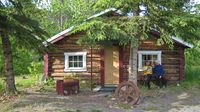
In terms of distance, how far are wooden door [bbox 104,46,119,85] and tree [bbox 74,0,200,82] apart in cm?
509

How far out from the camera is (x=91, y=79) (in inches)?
Result: 862

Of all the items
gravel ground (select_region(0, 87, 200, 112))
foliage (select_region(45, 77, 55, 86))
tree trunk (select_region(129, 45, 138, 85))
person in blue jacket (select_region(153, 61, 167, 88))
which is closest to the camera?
gravel ground (select_region(0, 87, 200, 112))

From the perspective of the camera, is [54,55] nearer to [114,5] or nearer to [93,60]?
[93,60]

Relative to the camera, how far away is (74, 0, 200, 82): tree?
16141 millimetres

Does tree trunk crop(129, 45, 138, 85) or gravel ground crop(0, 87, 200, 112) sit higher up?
tree trunk crop(129, 45, 138, 85)

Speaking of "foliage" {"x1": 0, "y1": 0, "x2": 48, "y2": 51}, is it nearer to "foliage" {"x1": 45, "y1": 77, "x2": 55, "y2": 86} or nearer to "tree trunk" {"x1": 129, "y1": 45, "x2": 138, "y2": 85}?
"tree trunk" {"x1": 129, "y1": 45, "x2": 138, "y2": 85}

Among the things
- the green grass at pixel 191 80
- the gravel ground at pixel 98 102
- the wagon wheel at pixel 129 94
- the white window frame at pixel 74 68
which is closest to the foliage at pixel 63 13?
the green grass at pixel 191 80

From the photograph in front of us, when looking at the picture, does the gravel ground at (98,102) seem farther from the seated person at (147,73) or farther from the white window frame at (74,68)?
the white window frame at (74,68)

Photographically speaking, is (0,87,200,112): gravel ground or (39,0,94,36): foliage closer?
(0,87,200,112): gravel ground

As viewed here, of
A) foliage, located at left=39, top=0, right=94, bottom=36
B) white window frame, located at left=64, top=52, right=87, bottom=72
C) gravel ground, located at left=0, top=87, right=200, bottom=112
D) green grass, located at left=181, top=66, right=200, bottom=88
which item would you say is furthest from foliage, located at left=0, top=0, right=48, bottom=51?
foliage, located at left=39, top=0, right=94, bottom=36

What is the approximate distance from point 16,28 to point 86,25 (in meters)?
3.17

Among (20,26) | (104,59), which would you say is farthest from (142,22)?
(104,59)

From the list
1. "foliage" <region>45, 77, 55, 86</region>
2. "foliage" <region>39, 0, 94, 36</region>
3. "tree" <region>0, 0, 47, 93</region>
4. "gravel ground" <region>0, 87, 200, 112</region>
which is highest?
"foliage" <region>39, 0, 94, 36</region>

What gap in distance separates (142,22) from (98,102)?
3.74 metres
